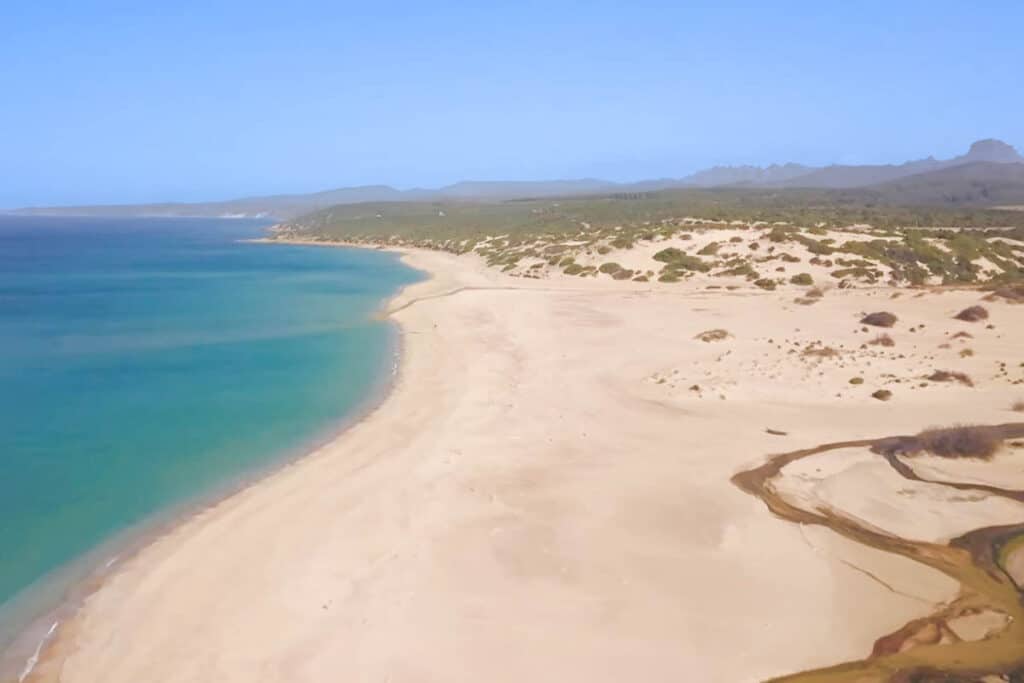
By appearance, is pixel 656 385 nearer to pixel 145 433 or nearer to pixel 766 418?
pixel 766 418

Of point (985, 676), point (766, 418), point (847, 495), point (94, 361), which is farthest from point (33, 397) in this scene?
point (985, 676)

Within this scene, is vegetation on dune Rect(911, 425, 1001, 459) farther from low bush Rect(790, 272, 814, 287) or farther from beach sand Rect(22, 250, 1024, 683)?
low bush Rect(790, 272, 814, 287)

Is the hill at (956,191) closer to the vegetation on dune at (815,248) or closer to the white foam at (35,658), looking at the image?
the vegetation on dune at (815,248)

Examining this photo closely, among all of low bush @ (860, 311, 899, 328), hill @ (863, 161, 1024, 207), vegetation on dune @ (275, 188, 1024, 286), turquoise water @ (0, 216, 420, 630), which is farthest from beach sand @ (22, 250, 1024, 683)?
hill @ (863, 161, 1024, 207)

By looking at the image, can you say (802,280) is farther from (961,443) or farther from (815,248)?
(961,443)

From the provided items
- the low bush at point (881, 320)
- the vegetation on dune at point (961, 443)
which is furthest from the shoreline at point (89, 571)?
the low bush at point (881, 320)
